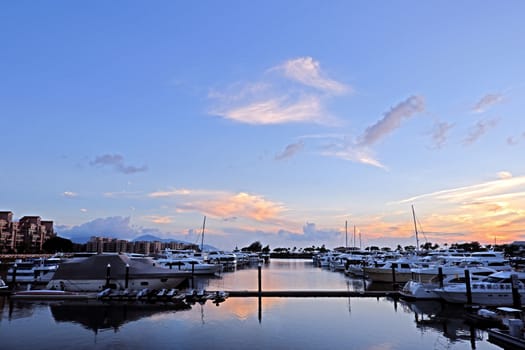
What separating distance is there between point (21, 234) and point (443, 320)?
139635mm

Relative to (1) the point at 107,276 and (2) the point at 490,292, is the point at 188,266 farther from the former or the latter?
(2) the point at 490,292

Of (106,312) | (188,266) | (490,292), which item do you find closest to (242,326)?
(106,312)

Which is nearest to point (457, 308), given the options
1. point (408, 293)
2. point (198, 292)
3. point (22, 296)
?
point (408, 293)

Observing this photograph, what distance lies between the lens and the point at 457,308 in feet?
103

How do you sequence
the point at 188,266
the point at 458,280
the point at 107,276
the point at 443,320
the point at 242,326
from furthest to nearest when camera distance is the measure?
the point at 188,266, the point at 107,276, the point at 458,280, the point at 443,320, the point at 242,326

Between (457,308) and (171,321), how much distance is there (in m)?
19.5

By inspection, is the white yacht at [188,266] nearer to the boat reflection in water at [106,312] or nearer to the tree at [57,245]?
the boat reflection in water at [106,312]

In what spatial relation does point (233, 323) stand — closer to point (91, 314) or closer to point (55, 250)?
point (91, 314)

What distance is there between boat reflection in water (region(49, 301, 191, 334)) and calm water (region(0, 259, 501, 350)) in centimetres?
6

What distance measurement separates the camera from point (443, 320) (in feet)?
89.8

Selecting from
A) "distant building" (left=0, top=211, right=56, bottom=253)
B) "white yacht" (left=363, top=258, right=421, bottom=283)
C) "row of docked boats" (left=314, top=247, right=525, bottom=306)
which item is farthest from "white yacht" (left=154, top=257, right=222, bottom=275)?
"distant building" (left=0, top=211, right=56, bottom=253)

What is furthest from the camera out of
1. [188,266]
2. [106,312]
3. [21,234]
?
[21,234]

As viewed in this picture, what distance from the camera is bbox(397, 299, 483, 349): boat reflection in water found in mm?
23297

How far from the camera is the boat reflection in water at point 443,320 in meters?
23.3
